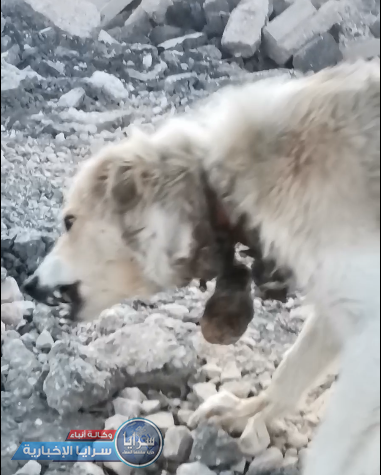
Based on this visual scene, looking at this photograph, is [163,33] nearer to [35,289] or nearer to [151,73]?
[151,73]

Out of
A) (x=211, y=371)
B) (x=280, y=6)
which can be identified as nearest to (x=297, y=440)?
(x=211, y=371)

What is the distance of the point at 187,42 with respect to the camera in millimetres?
727

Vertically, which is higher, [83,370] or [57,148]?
[57,148]

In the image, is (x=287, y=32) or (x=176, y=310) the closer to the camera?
(x=287, y=32)

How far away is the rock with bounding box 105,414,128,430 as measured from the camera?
2.39 feet

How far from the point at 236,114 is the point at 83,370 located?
0.44 metres

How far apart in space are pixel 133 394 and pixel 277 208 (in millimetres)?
403

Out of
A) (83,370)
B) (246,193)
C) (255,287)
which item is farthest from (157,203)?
(83,370)

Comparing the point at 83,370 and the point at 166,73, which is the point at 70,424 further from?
the point at 166,73

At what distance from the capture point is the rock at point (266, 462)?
0.72 meters

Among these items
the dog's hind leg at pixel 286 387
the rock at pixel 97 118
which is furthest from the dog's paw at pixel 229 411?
the rock at pixel 97 118

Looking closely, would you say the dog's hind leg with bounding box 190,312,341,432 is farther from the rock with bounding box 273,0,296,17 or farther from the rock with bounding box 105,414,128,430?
the rock with bounding box 273,0,296,17

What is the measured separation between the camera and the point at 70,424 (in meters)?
0.72

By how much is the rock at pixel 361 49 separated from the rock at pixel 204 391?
1.70ft
